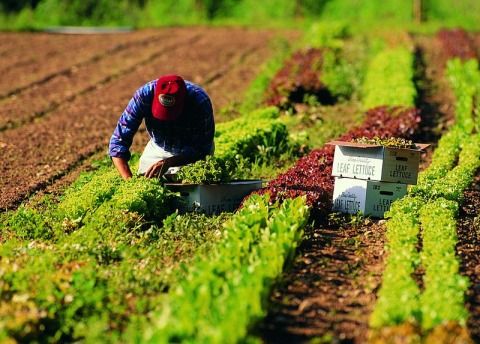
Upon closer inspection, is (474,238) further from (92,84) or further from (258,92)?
(92,84)

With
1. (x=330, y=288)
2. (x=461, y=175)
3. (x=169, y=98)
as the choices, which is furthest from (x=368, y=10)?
(x=330, y=288)

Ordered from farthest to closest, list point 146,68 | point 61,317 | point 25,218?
point 146,68
point 25,218
point 61,317

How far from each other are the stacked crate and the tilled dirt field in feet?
10.6

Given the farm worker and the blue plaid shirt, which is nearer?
the farm worker

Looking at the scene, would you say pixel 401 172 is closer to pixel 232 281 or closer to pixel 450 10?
pixel 232 281

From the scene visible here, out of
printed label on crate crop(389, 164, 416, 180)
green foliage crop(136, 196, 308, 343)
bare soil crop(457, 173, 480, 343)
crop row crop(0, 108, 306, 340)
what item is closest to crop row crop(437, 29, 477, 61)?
bare soil crop(457, 173, 480, 343)

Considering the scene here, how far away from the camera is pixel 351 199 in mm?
8766

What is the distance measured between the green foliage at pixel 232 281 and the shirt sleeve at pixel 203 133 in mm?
1355

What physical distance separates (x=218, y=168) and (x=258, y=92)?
843 cm

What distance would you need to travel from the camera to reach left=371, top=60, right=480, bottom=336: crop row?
5.58 meters

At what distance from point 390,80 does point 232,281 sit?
11581 mm

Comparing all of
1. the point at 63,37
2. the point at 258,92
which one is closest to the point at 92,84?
the point at 258,92

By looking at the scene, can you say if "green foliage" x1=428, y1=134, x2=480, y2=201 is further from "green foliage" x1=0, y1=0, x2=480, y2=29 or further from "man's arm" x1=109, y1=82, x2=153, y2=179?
"green foliage" x1=0, y1=0, x2=480, y2=29

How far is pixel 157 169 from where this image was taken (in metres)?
8.62
